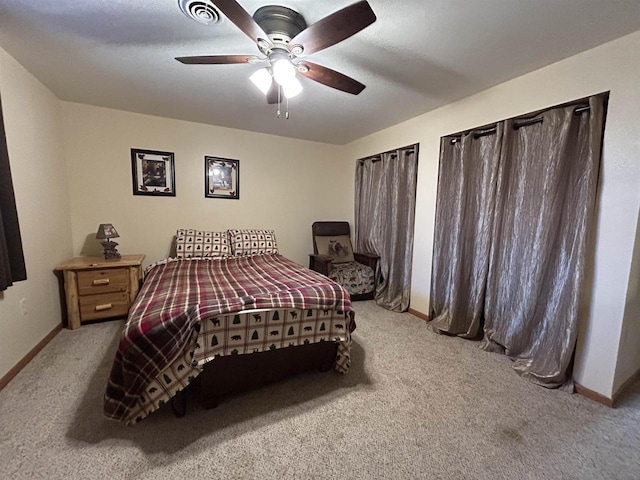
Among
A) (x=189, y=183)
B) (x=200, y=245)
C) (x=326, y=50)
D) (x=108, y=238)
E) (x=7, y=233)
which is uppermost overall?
(x=326, y=50)

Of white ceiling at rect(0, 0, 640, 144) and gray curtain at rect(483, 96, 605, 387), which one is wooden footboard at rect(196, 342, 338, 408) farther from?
white ceiling at rect(0, 0, 640, 144)

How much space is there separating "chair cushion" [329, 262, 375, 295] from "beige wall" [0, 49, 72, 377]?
9.17ft

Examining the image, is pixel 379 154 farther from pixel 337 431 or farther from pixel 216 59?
pixel 337 431

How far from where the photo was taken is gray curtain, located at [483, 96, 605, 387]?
1783mm

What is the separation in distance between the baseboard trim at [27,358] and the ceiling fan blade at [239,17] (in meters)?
2.61

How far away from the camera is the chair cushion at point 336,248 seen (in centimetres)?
394

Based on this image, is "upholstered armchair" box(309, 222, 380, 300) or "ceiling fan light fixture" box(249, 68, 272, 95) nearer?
"ceiling fan light fixture" box(249, 68, 272, 95)

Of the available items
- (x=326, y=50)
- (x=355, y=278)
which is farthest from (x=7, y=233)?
(x=355, y=278)

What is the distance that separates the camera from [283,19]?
4.78 feet

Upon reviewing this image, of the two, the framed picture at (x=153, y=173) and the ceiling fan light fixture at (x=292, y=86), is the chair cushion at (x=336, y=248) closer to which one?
the framed picture at (x=153, y=173)

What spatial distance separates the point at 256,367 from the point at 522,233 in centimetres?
227

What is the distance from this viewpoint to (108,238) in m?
2.82

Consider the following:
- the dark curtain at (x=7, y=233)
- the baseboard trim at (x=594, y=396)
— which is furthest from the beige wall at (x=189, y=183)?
the baseboard trim at (x=594, y=396)

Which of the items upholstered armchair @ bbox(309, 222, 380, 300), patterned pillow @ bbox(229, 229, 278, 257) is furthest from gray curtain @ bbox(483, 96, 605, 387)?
patterned pillow @ bbox(229, 229, 278, 257)
